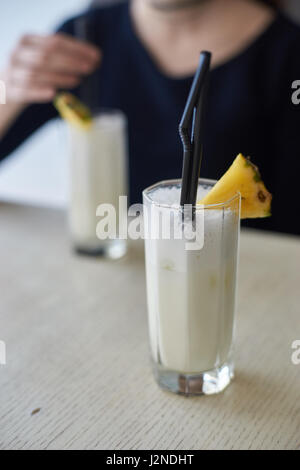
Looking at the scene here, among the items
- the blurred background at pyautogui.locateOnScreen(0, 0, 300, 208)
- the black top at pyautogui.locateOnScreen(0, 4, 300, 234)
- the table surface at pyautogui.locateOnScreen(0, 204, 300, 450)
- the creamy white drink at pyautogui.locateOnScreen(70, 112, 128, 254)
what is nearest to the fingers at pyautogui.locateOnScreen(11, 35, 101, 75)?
the black top at pyautogui.locateOnScreen(0, 4, 300, 234)

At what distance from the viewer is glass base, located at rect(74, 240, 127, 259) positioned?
1042 millimetres

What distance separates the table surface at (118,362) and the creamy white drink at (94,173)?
6cm

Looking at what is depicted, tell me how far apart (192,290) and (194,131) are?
0.18 metres

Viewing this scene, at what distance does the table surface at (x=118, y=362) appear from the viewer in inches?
23.0

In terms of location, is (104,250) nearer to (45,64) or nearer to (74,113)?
(74,113)

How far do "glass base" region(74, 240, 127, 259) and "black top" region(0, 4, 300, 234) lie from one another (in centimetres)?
33
